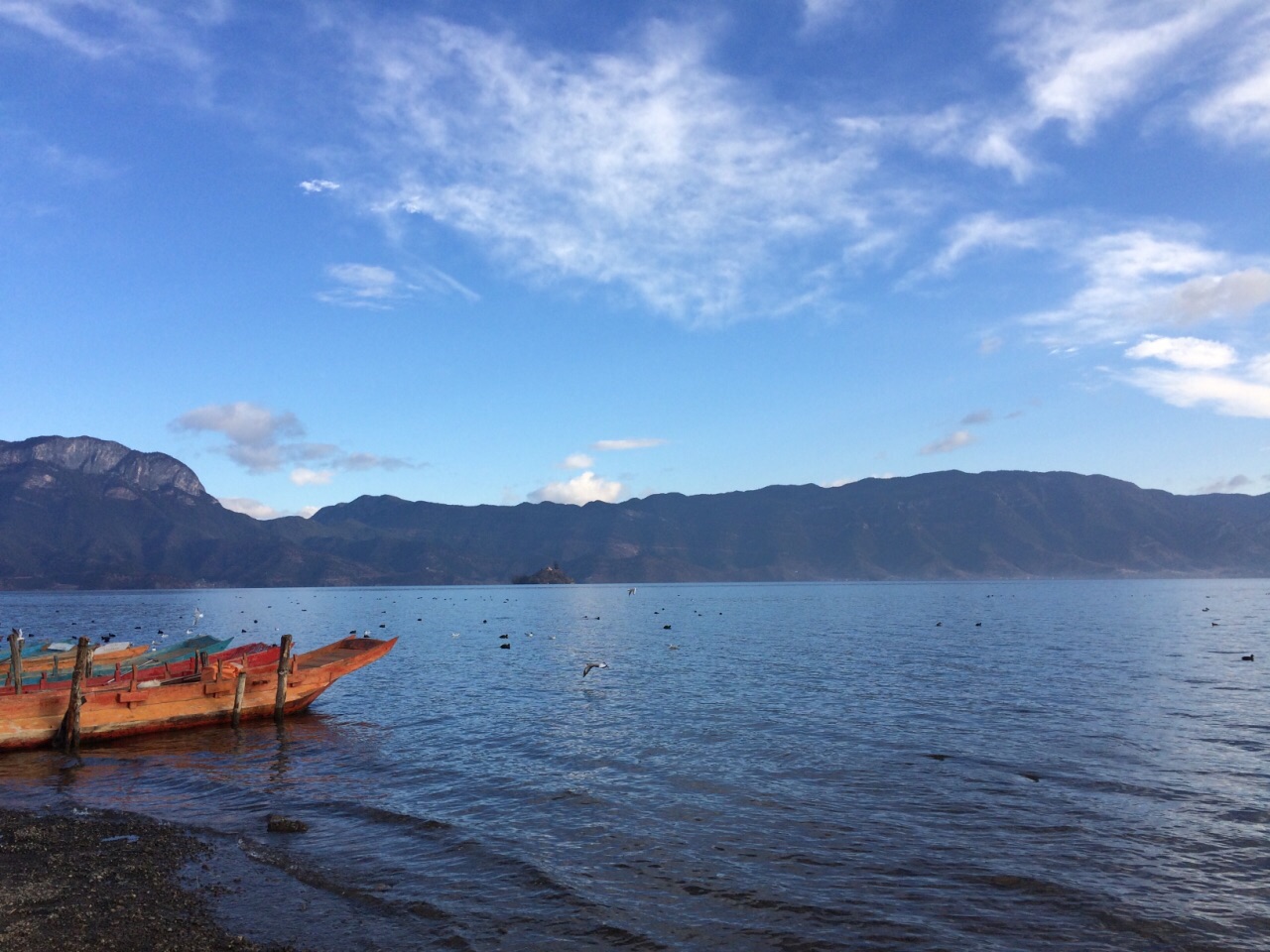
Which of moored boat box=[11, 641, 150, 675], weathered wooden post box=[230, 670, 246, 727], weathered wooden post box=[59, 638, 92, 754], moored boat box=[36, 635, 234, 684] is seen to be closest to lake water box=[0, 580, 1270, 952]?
weathered wooden post box=[230, 670, 246, 727]

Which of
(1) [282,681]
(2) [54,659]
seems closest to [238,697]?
(1) [282,681]

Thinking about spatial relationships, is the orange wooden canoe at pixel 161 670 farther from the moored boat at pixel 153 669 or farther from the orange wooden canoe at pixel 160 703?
the orange wooden canoe at pixel 160 703

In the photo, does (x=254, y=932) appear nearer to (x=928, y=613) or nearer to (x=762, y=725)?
(x=762, y=725)

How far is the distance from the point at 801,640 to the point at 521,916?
59864 millimetres

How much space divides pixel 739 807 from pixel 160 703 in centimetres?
2324

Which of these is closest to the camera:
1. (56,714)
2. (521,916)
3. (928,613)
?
(521,916)

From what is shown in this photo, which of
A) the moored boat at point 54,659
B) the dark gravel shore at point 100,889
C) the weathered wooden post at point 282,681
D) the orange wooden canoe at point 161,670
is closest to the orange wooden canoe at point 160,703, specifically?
the weathered wooden post at point 282,681

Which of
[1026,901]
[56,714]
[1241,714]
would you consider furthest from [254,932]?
[1241,714]

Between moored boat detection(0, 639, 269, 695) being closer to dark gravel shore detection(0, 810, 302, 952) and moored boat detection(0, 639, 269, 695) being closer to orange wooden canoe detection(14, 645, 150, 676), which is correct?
orange wooden canoe detection(14, 645, 150, 676)

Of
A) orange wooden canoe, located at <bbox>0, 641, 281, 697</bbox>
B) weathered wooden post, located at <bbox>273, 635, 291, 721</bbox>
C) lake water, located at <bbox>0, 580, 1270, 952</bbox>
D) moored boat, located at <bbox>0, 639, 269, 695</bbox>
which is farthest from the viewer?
weathered wooden post, located at <bbox>273, 635, 291, 721</bbox>

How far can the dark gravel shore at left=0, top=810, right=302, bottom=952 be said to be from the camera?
11.8m

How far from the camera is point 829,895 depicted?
14250 mm

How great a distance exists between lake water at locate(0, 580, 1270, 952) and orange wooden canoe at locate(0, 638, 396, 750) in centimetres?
80

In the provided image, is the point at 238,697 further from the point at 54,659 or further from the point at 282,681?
the point at 54,659
